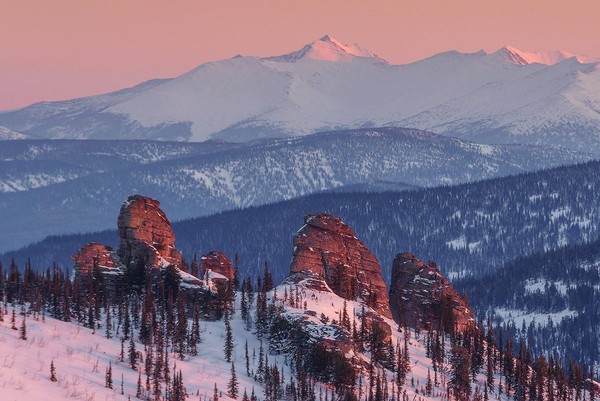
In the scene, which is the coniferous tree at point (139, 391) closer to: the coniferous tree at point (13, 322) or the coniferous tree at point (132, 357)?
the coniferous tree at point (132, 357)

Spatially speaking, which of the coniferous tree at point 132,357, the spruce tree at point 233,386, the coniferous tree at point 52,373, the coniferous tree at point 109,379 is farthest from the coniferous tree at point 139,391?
the spruce tree at point 233,386

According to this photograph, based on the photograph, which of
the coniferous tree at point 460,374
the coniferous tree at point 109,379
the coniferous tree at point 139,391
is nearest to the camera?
the coniferous tree at point 109,379

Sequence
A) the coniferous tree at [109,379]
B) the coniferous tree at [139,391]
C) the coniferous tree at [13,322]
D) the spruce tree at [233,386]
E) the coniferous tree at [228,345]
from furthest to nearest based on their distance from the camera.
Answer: the coniferous tree at [228,345]
the coniferous tree at [13,322]
the spruce tree at [233,386]
the coniferous tree at [139,391]
the coniferous tree at [109,379]

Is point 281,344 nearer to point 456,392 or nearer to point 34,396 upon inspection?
point 456,392

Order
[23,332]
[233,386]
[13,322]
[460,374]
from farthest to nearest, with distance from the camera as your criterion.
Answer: [460,374]
[13,322]
[233,386]
[23,332]

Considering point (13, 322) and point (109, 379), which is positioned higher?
point (13, 322)

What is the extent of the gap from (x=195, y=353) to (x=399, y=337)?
A: 33943mm

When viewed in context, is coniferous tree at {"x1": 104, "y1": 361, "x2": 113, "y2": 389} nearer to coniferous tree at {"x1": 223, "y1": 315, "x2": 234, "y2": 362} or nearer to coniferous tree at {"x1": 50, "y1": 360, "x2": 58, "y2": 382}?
coniferous tree at {"x1": 50, "y1": 360, "x2": 58, "y2": 382}

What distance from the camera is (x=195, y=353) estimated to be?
17388 centimetres

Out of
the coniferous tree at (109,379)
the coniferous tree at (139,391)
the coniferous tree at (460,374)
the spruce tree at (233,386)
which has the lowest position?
the coniferous tree at (460,374)

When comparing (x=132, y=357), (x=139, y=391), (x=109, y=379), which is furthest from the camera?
(x=132, y=357)

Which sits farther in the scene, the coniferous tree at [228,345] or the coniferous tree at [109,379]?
the coniferous tree at [228,345]

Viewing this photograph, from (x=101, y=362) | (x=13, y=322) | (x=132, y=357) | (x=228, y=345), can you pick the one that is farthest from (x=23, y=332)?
(x=228, y=345)

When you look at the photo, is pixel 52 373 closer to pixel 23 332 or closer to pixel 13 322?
pixel 23 332
